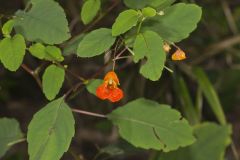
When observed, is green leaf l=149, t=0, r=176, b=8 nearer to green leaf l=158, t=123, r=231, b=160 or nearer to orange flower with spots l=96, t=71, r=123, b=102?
orange flower with spots l=96, t=71, r=123, b=102

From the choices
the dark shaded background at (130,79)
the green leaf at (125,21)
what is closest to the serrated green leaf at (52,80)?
the green leaf at (125,21)

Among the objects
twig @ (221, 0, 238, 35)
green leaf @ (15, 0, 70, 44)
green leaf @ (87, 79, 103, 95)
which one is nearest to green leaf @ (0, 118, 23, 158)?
green leaf @ (87, 79, 103, 95)

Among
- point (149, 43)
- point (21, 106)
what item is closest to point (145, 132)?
point (149, 43)

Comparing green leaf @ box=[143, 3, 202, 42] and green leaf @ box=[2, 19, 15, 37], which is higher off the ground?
green leaf @ box=[2, 19, 15, 37]

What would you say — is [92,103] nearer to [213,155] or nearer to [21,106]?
[21,106]

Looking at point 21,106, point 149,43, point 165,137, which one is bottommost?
point 21,106

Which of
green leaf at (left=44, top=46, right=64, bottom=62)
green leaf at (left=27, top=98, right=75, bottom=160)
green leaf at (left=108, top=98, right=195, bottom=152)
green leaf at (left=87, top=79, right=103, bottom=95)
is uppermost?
green leaf at (left=44, top=46, right=64, bottom=62)

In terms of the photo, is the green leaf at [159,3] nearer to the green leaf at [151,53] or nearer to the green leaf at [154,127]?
the green leaf at [151,53]
